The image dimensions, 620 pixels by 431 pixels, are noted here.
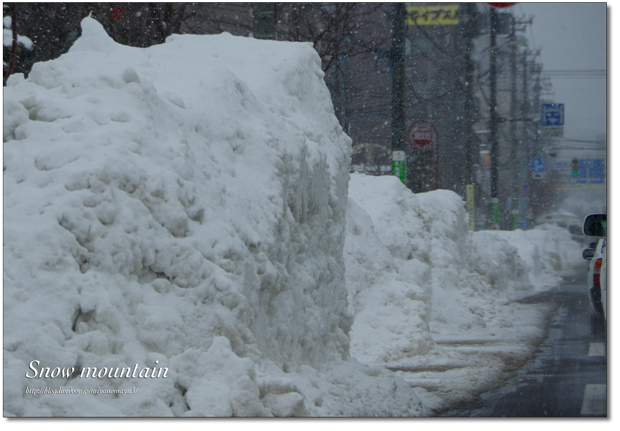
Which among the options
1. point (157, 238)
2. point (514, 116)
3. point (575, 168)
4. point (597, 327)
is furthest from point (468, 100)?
point (157, 238)

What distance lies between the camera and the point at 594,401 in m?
6.56

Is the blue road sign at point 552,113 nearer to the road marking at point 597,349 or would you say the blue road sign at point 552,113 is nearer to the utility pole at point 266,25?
the road marking at point 597,349

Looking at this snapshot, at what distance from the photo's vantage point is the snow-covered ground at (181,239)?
11.2 ft

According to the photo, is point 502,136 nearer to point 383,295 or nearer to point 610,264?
point 383,295

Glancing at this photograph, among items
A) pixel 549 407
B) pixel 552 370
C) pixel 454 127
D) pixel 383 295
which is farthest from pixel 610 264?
pixel 454 127

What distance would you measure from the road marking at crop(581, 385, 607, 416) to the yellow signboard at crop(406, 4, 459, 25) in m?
12.0

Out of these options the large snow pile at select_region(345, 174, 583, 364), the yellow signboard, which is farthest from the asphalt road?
the yellow signboard

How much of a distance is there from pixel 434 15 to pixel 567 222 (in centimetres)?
2211

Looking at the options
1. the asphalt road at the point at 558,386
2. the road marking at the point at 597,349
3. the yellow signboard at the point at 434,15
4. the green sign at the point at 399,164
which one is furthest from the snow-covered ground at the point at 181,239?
the yellow signboard at the point at 434,15

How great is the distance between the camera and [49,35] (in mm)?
10211

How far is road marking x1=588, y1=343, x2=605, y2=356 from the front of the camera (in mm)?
9609

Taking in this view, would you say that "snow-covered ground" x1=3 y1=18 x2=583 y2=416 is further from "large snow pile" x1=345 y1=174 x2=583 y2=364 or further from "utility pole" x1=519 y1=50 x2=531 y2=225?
"utility pole" x1=519 y1=50 x2=531 y2=225

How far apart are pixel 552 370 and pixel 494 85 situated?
21710 millimetres

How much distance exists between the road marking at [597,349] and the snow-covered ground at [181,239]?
2.61 meters
